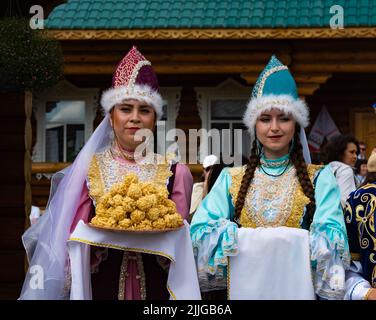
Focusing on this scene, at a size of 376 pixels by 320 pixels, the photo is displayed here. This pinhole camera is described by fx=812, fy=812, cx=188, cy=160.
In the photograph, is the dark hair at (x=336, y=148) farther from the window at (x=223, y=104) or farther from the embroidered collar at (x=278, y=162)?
the window at (x=223, y=104)

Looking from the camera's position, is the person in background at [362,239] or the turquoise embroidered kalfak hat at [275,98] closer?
the person in background at [362,239]

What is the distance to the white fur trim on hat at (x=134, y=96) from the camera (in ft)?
13.0

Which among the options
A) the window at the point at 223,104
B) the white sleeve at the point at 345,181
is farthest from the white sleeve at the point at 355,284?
the window at the point at 223,104

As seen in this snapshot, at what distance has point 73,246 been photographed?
3.63m

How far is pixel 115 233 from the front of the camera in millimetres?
3527

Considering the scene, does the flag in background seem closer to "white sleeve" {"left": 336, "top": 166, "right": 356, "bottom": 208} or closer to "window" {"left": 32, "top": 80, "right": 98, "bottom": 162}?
"window" {"left": 32, "top": 80, "right": 98, "bottom": 162}

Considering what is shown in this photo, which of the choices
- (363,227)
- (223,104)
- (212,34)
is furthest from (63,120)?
(363,227)

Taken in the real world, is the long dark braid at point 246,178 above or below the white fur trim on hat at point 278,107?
below

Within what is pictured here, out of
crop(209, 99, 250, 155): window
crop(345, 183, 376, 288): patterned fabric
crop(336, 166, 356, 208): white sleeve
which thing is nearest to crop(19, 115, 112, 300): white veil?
crop(345, 183, 376, 288): patterned fabric

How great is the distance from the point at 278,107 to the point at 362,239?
761mm
